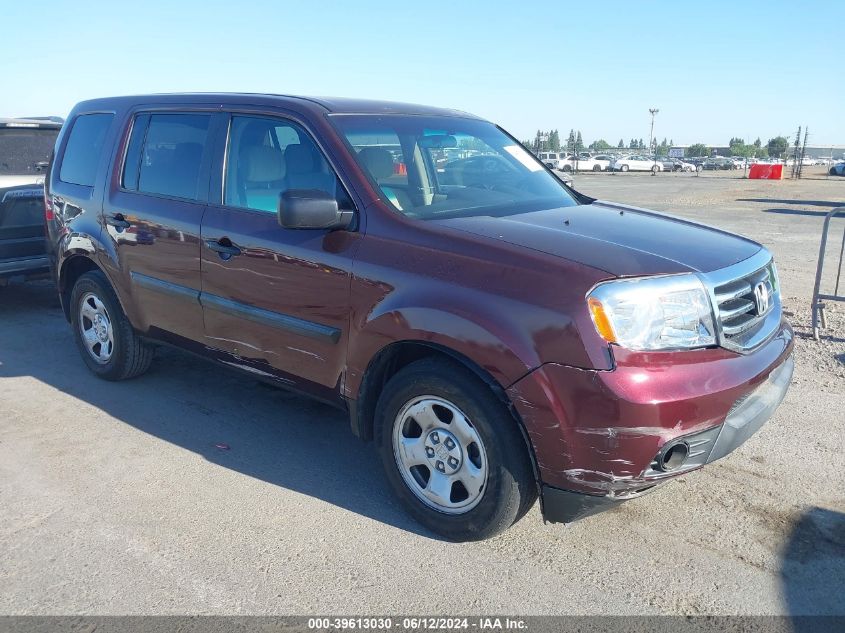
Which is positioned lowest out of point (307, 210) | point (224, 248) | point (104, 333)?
point (104, 333)

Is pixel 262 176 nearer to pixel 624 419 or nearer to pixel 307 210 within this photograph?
pixel 307 210

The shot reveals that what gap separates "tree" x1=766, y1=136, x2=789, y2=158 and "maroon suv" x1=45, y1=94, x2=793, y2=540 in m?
72.0

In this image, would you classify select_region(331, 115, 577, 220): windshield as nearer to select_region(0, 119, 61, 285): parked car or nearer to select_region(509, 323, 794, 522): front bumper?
select_region(509, 323, 794, 522): front bumper

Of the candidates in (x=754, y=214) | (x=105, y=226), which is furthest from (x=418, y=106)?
(x=754, y=214)

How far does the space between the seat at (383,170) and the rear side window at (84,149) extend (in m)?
2.45

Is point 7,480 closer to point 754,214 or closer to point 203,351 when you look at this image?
point 203,351

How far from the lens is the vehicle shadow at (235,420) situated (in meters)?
4.00

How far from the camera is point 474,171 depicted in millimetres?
4367

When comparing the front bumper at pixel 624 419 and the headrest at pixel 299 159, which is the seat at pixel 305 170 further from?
the front bumper at pixel 624 419

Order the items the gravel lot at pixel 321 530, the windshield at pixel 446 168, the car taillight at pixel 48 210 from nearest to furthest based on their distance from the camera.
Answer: the gravel lot at pixel 321 530 < the windshield at pixel 446 168 < the car taillight at pixel 48 210

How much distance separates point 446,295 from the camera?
10.6 feet

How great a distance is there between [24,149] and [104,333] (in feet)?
12.7

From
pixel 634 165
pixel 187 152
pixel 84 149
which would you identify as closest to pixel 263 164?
pixel 187 152

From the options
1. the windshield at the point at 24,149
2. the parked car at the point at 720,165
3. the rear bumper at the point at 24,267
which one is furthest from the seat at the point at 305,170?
the parked car at the point at 720,165
